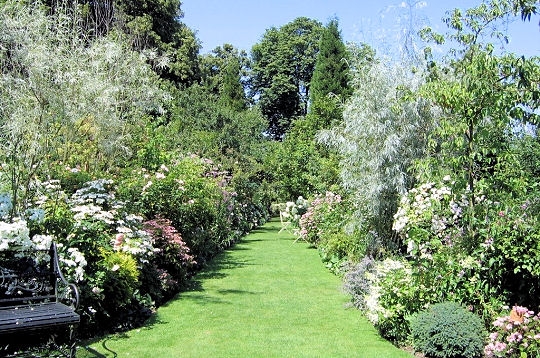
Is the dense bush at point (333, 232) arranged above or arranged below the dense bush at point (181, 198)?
below

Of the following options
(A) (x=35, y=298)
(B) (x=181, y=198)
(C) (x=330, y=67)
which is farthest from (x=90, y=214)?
(C) (x=330, y=67)

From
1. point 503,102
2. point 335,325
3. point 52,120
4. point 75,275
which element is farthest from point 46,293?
point 503,102

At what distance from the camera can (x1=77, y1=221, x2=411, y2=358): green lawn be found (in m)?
5.98

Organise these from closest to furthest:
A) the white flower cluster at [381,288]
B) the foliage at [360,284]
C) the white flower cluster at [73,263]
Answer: the white flower cluster at [73,263] < the white flower cluster at [381,288] < the foliage at [360,284]

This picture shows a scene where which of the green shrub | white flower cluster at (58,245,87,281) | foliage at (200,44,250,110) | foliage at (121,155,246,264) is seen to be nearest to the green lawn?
the green shrub

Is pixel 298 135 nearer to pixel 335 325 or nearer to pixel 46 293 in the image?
pixel 335 325

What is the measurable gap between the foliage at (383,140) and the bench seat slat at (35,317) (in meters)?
6.09

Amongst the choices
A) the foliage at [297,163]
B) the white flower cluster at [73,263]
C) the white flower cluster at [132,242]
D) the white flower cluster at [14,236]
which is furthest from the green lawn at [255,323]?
the foliage at [297,163]

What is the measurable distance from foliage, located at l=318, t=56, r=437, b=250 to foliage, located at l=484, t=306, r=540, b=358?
4.05 metres

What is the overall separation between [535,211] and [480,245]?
2.37ft

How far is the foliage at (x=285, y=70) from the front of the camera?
41719 mm

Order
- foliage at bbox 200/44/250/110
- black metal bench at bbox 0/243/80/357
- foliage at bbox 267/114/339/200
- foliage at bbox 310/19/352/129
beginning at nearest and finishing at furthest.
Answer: black metal bench at bbox 0/243/80/357
foliage at bbox 267/114/339/200
foliage at bbox 200/44/250/110
foliage at bbox 310/19/352/129

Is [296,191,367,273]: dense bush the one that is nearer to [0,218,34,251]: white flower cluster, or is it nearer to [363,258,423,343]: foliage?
[363,258,423,343]: foliage

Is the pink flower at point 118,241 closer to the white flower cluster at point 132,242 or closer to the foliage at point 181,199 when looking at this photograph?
the white flower cluster at point 132,242
